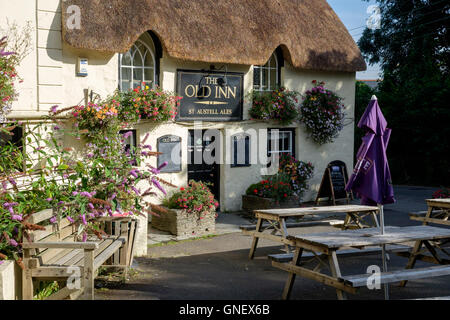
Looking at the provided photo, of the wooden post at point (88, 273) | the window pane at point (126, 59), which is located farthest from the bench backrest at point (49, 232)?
the window pane at point (126, 59)

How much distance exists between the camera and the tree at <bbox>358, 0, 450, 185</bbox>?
17117 mm

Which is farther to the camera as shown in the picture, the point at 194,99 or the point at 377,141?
the point at 194,99

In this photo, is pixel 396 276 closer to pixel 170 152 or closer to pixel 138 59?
pixel 170 152

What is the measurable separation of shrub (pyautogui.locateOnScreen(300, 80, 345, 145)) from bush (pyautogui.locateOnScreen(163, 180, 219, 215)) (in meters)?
4.00

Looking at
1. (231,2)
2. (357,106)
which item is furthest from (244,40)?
(357,106)

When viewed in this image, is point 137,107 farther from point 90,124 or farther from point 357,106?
point 357,106

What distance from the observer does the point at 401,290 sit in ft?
19.9

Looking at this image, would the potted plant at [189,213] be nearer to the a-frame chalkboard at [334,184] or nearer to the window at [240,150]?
the window at [240,150]

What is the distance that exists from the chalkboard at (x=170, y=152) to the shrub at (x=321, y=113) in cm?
356

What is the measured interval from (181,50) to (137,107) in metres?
1.55

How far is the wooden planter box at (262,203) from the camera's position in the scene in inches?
420

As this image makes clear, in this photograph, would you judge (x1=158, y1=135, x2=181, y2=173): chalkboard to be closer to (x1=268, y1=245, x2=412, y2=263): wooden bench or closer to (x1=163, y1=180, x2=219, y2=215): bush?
(x1=163, y1=180, x2=219, y2=215): bush

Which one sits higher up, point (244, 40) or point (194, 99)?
point (244, 40)

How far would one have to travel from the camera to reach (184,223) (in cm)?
915
